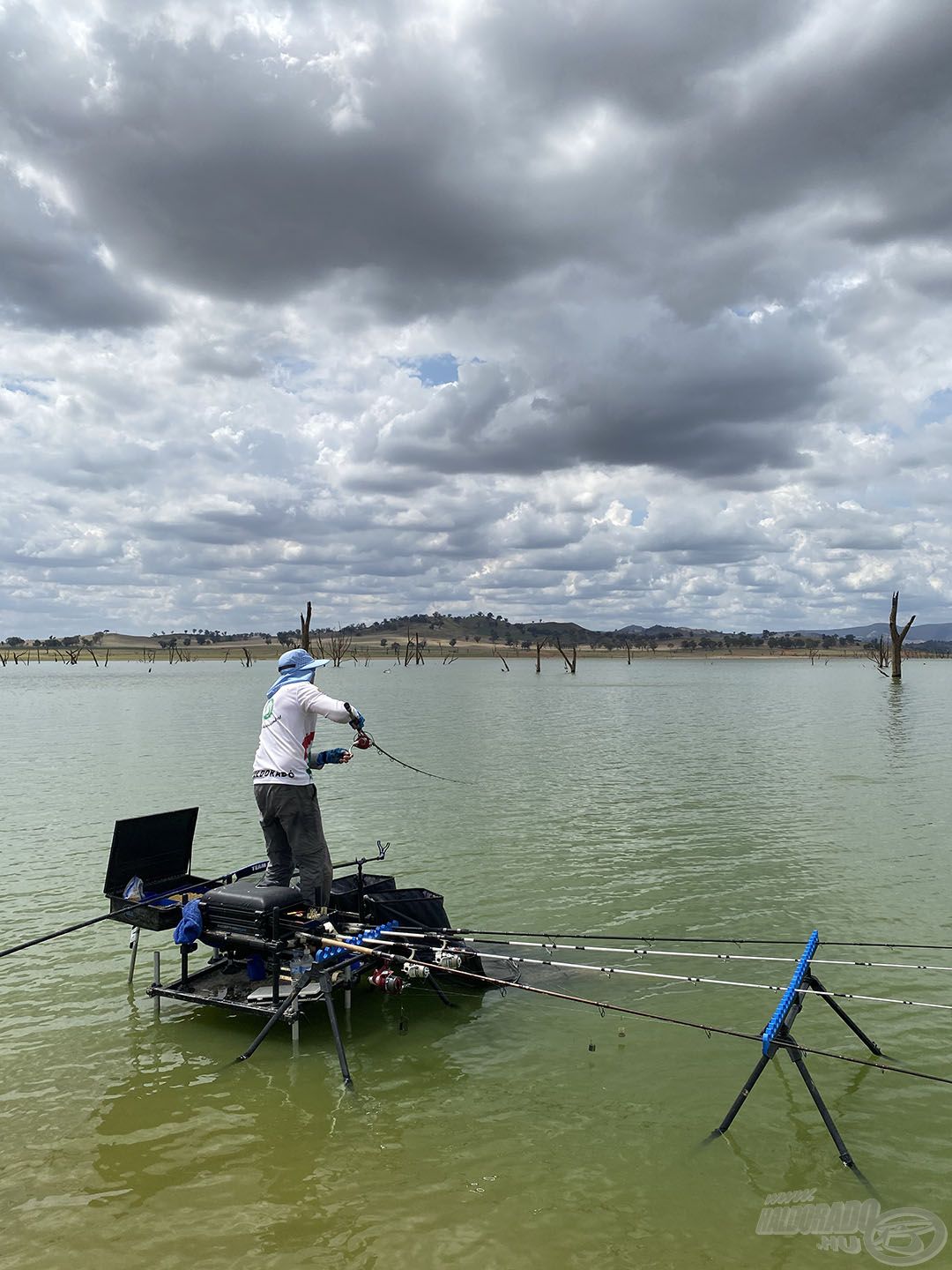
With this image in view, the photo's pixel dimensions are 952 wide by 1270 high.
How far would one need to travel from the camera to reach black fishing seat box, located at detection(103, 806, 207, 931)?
9.12 meters

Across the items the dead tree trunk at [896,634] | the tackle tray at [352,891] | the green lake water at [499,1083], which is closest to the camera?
the green lake water at [499,1083]

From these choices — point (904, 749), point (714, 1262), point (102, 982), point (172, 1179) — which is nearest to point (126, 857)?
point (102, 982)

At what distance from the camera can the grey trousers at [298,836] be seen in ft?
29.1

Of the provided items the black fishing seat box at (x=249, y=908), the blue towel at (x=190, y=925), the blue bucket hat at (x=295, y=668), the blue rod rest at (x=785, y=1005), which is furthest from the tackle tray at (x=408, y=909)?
the blue rod rest at (x=785, y=1005)

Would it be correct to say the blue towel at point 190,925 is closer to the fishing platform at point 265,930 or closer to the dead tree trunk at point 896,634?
the fishing platform at point 265,930

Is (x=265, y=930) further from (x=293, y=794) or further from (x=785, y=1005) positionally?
(x=785, y=1005)

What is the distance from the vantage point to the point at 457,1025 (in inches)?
347

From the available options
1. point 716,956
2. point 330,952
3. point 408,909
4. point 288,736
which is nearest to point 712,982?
point 716,956

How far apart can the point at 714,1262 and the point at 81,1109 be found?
206 inches

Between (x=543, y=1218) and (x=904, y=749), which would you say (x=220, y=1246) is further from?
(x=904, y=749)

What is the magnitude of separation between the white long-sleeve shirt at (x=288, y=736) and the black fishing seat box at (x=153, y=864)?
155 centimetres

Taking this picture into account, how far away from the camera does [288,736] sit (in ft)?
29.4

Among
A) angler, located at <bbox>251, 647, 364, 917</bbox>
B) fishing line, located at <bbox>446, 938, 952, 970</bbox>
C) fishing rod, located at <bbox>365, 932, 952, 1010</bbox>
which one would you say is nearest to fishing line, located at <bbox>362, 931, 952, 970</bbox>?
fishing line, located at <bbox>446, 938, 952, 970</bbox>

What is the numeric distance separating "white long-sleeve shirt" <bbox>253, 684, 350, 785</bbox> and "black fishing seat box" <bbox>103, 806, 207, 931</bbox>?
155 cm
